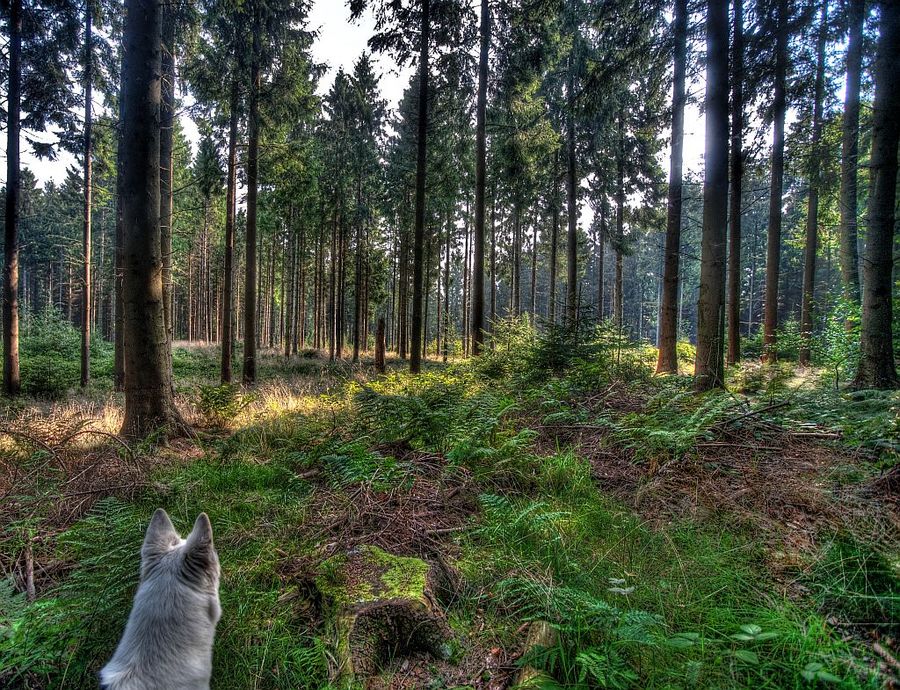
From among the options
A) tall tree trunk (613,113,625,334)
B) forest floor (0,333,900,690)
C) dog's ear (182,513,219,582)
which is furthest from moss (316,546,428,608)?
tall tree trunk (613,113,625,334)

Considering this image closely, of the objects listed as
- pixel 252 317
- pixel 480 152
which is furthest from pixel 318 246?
pixel 480 152

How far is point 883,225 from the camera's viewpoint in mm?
5570

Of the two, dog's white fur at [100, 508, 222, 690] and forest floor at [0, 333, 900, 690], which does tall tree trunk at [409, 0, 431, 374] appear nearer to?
forest floor at [0, 333, 900, 690]

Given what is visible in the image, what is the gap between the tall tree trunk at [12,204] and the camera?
11.0 meters

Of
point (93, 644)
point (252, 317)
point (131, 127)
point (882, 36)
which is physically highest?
point (882, 36)

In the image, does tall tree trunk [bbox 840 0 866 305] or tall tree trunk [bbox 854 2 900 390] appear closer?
tall tree trunk [bbox 854 2 900 390]

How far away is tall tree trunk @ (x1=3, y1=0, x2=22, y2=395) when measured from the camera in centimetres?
1102

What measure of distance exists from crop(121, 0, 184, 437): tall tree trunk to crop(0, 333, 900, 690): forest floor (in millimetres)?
882

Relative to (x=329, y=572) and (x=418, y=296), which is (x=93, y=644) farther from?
(x=418, y=296)

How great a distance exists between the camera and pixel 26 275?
171 ft

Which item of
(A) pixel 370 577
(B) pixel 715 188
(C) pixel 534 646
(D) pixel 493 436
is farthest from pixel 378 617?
(B) pixel 715 188

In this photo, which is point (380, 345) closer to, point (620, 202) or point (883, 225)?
point (883, 225)

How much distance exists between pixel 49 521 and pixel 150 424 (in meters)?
3.00

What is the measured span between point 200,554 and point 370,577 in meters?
0.96
